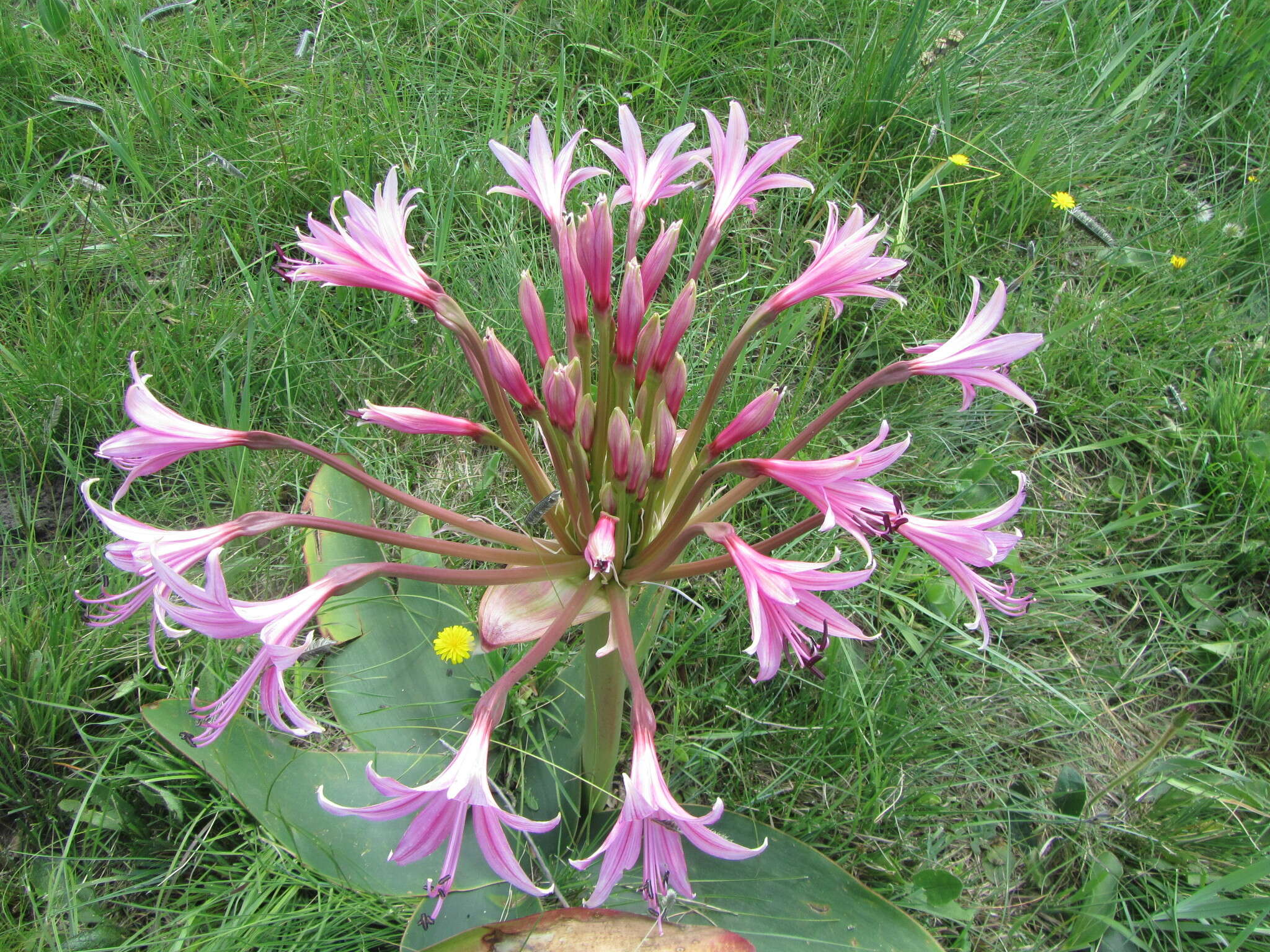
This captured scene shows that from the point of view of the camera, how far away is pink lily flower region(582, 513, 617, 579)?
5.20 ft

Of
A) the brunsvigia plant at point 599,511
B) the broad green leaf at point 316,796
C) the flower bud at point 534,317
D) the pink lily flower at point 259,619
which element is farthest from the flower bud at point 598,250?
the broad green leaf at point 316,796

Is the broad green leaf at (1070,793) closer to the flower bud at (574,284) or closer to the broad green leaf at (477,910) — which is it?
the broad green leaf at (477,910)

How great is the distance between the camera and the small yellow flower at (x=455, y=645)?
238cm

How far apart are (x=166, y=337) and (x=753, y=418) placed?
7.07 ft

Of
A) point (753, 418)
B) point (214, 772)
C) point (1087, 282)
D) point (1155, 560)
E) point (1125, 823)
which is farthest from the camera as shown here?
point (1087, 282)

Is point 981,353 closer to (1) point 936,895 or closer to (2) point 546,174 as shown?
(2) point 546,174

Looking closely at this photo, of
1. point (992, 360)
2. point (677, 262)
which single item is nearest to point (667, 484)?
point (992, 360)

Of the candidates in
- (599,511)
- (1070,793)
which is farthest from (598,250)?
(1070,793)

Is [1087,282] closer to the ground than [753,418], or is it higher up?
closer to the ground

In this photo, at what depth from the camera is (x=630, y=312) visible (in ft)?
5.83

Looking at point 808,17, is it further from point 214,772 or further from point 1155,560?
point 214,772

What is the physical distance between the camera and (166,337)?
9.62ft

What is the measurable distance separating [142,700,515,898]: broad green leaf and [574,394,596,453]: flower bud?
1018 millimetres

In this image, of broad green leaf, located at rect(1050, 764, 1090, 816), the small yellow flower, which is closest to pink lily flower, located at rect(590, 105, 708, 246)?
the small yellow flower
